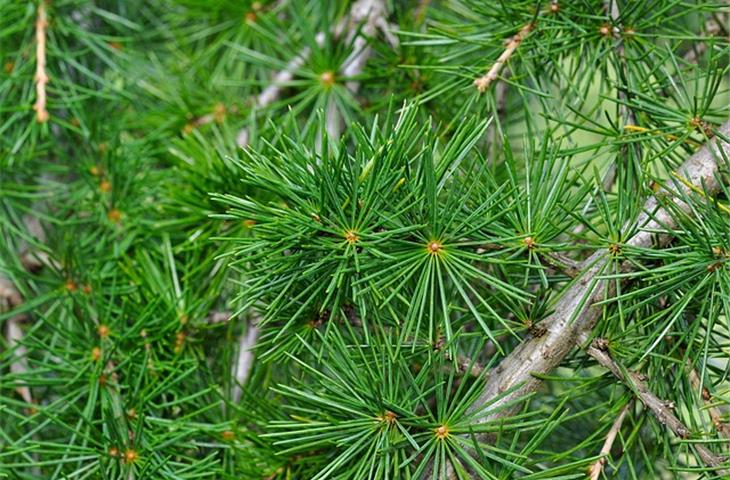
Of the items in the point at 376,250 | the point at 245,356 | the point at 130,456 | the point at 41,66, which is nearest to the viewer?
the point at 376,250

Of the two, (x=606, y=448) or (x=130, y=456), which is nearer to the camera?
(x=606, y=448)

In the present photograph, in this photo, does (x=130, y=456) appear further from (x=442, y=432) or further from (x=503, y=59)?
(x=503, y=59)

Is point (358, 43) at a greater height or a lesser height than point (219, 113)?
greater

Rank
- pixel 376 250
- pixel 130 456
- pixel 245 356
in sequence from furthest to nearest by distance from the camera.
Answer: pixel 245 356, pixel 130 456, pixel 376 250

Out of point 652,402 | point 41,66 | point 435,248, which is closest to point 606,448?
point 652,402

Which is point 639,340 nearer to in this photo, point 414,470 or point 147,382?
point 414,470

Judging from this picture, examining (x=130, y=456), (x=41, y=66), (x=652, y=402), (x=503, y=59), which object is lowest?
(x=130, y=456)

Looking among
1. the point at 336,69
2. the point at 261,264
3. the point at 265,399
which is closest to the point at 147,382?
the point at 265,399
